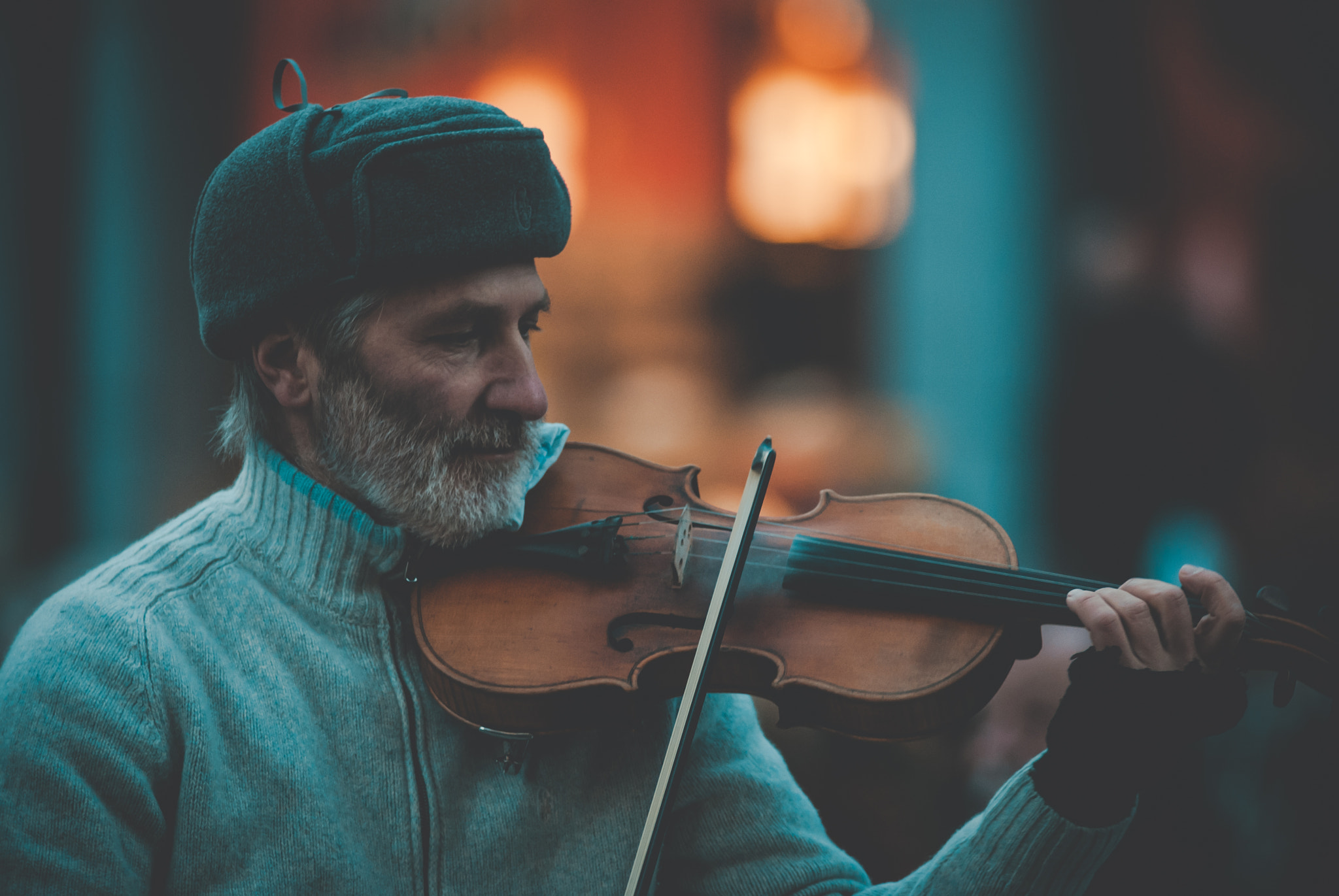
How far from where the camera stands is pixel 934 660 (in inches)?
Result: 47.2

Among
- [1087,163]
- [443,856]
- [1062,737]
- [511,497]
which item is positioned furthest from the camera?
[1087,163]

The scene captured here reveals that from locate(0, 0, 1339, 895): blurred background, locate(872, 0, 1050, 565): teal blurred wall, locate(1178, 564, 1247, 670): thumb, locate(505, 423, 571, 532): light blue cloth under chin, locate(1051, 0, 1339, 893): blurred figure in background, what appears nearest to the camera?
locate(1178, 564, 1247, 670): thumb

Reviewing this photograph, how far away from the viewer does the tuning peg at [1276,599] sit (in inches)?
46.6

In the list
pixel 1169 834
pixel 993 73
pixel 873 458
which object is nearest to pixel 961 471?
pixel 873 458

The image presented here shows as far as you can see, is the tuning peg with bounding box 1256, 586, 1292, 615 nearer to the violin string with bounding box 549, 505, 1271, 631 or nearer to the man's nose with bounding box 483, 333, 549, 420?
the violin string with bounding box 549, 505, 1271, 631

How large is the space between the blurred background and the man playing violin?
8.51 ft

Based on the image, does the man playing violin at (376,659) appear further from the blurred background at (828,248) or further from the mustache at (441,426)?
the blurred background at (828,248)

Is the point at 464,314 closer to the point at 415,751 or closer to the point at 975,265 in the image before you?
the point at 415,751

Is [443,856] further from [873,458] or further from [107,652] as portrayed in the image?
[873,458]

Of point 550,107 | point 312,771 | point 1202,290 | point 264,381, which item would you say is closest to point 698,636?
point 312,771

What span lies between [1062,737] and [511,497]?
0.83 m

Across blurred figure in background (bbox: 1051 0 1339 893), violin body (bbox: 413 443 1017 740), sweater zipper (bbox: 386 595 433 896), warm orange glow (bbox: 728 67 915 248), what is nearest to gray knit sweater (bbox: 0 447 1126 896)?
sweater zipper (bbox: 386 595 433 896)

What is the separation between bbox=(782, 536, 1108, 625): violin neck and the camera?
1207 millimetres

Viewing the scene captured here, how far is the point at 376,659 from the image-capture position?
1373 millimetres
